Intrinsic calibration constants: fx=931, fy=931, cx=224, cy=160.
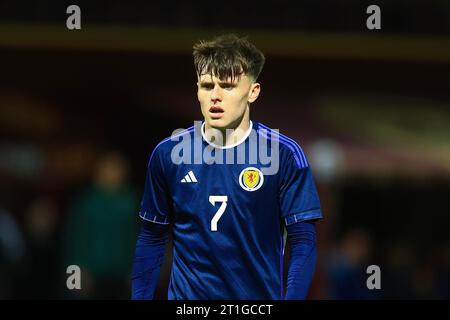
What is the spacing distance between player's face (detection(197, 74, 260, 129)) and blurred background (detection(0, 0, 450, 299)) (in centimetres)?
559

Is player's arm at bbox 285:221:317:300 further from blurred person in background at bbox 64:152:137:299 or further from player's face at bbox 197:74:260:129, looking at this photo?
blurred person in background at bbox 64:152:137:299

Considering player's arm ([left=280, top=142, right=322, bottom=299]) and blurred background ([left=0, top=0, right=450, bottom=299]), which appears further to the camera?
blurred background ([left=0, top=0, right=450, bottom=299])

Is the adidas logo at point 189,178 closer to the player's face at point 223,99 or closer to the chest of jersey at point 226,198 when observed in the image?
the chest of jersey at point 226,198

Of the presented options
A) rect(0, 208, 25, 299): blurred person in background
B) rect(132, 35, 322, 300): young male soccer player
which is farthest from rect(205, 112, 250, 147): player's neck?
rect(0, 208, 25, 299): blurred person in background

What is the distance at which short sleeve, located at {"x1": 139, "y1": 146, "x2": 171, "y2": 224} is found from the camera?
454cm

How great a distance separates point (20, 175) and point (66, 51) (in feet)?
6.26

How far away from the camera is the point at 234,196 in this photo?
4375mm

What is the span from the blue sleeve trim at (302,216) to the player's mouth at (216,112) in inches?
22.5

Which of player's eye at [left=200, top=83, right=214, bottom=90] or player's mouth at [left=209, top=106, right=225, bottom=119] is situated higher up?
player's eye at [left=200, top=83, right=214, bottom=90]

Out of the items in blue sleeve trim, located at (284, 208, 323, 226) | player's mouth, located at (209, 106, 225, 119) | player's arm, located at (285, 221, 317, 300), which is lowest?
player's arm, located at (285, 221, 317, 300)

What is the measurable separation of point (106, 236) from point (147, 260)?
3.34 meters
